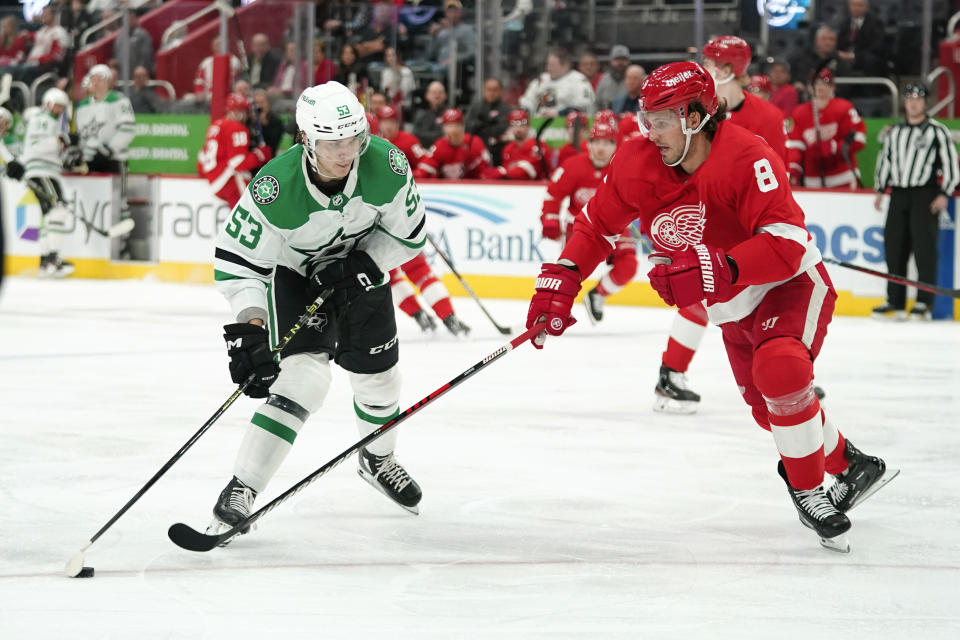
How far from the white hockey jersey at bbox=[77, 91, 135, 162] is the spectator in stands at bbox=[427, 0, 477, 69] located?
2.88m

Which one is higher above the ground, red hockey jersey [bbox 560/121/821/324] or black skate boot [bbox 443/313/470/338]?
red hockey jersey [bbox 560/121/821/324]

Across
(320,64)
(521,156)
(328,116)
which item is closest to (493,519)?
(328,116)

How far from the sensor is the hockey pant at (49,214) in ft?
38.8

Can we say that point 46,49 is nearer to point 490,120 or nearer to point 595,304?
point 490,120

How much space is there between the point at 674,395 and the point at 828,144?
486 centimetres

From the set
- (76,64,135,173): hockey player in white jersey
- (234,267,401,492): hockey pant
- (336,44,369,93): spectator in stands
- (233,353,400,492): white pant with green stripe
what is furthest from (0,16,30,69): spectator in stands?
(233,353,400,492): white pant with green stripe

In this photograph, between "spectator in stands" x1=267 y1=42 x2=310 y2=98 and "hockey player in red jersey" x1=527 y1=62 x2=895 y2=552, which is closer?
"hockey player in red jersey" x1=527 y1=62 x2=895 y2=552

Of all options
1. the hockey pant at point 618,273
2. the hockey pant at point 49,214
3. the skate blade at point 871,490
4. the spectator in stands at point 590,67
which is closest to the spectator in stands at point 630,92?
the spectator in stands at point 590,67

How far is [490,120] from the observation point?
11.2m

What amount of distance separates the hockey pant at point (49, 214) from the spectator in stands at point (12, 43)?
9.54 feet

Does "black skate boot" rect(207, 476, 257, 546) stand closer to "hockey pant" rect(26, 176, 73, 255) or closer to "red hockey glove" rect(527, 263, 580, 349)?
"red hockey glove" rect(527, 263, 580, 349)

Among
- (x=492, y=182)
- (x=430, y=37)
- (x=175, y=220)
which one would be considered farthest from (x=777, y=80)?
(x=175, y=220)

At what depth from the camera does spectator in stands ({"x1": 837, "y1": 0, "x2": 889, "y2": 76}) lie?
1000cm

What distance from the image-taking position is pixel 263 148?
1161 centimetres
